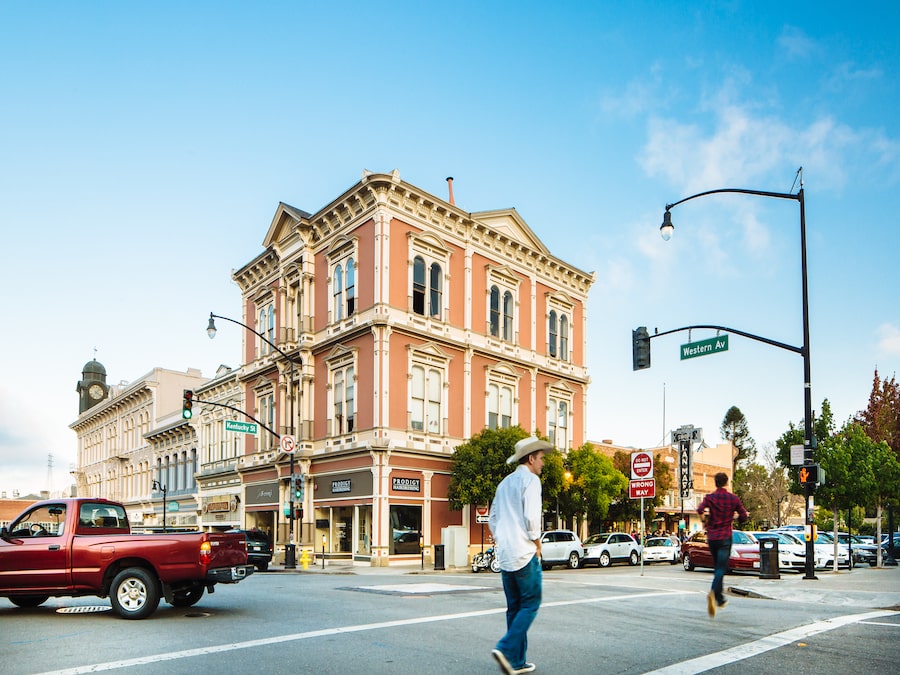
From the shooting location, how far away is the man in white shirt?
6.52 metres

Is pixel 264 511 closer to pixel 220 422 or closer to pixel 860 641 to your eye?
pixel 220 422

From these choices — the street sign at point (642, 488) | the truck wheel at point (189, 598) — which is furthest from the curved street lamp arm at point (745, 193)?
the truck wheel at point (189, 598)

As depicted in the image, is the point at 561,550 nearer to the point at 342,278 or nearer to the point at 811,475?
the point at 811,475

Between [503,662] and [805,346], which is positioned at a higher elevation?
[805,346]

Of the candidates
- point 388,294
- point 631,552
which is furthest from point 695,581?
point 388,294

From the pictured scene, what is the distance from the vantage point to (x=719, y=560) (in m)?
10.5

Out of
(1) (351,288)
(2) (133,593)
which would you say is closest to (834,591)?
(2) (133,593)

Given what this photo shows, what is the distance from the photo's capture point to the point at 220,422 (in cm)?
4969

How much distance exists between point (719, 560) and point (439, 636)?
3.89 metres

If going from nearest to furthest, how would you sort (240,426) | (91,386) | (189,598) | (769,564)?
(189,598)
(769,564)
(240,426)
(91,386)

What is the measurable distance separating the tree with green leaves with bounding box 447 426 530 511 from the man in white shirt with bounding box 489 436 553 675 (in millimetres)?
25521

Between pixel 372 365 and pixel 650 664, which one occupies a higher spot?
pixel 372 365

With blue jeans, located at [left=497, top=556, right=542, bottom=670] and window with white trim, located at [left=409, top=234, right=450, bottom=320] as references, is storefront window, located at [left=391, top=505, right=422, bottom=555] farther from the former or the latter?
blue jeans, located at [left=497, top=556, right=542, bottom=670]

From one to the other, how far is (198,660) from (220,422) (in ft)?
143
